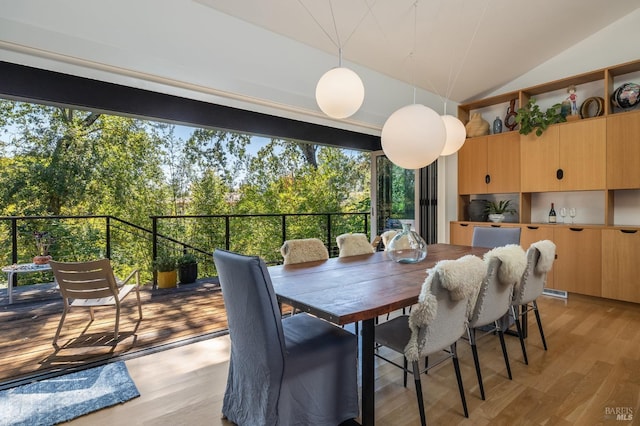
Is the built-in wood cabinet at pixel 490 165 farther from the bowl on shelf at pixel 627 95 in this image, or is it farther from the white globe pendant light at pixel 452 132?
the white globe pendant light at pixel 452 132

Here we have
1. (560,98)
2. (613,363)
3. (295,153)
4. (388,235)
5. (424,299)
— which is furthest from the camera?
(295,153)

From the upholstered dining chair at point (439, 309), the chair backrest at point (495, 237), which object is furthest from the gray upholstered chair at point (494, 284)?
the chair backrest at point (495, 237)

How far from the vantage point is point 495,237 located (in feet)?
10.9

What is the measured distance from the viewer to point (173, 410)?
6.08 feet

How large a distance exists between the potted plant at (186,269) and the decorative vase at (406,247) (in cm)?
340

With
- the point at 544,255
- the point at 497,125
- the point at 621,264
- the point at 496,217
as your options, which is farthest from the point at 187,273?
the point at 621,264

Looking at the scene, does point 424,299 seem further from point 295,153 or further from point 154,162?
point 295,153

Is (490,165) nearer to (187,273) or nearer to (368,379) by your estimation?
(368,379)

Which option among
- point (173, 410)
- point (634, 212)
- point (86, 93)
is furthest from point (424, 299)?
point (634, 212)

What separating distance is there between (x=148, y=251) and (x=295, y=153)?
137 inches

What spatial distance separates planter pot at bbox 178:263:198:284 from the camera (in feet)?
15.6

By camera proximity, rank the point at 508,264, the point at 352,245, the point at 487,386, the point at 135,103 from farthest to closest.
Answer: the point at 135,103 → the point at 352,245 → the point at 487,386 → the point at 508,264

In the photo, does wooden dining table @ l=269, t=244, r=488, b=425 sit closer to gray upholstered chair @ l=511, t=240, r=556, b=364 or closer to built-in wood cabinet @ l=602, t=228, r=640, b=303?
gray upholstered chair @ l=511, t=240, r=556, b=364

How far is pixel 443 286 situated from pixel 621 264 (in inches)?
131
